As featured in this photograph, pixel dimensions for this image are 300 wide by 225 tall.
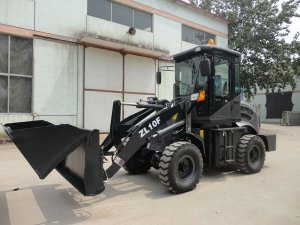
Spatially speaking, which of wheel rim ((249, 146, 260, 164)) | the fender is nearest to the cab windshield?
the fender

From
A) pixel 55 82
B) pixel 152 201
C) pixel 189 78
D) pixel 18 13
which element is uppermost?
pixel 18 13

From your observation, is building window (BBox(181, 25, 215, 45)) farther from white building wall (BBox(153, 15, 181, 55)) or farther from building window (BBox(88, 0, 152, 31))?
building window (BBox(88, 0, 152, 31))

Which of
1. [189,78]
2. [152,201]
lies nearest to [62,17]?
[189,78]

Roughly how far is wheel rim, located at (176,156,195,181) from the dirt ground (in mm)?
338

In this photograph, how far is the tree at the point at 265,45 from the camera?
2023cm

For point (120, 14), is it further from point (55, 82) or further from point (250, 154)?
point (250, 154)

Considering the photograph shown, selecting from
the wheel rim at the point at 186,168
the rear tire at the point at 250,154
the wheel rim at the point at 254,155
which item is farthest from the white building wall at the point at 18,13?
the wheel rim at the point at 254,155

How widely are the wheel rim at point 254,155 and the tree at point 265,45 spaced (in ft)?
47.4

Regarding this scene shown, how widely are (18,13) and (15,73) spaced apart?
2.40 m

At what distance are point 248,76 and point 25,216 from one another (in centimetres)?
1929

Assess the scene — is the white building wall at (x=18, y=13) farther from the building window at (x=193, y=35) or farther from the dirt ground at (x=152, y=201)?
the building window at (x=193, y=35)

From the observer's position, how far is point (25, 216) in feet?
14.1

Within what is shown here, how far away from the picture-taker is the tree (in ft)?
66.4

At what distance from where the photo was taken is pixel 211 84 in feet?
21.0
